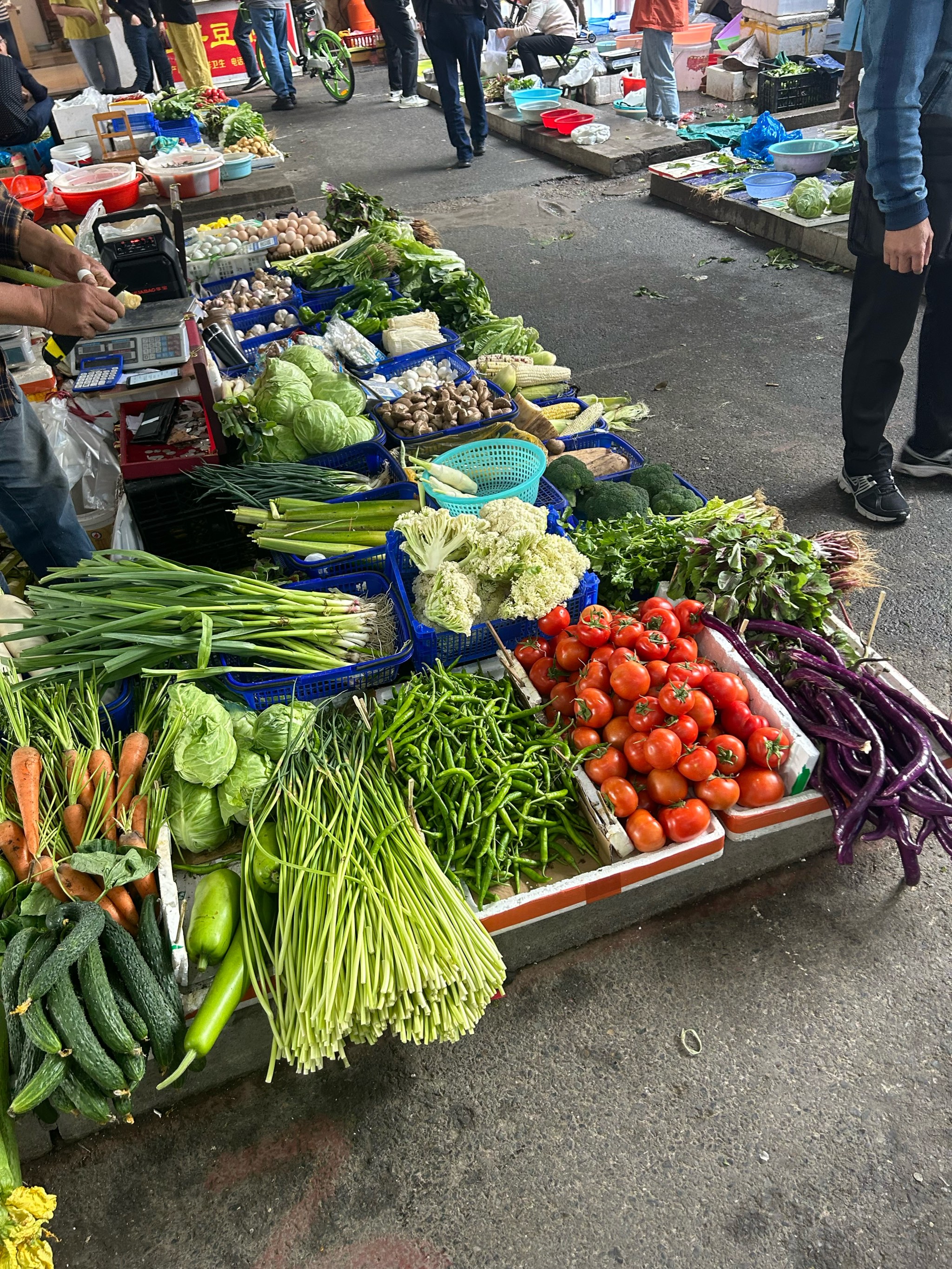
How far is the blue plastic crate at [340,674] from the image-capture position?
265 centimetres

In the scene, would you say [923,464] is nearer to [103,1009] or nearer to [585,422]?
[585,422]

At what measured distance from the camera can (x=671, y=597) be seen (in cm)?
291

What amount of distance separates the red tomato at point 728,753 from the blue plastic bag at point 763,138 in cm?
743

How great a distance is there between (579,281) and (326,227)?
200 centimetres

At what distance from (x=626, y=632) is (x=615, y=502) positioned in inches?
37.8

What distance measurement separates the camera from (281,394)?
12.0ft

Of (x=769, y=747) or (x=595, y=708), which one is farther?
(x=595, y=708)

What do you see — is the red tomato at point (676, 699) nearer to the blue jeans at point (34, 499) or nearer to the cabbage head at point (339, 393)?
the cabbage head at point (339, 393)

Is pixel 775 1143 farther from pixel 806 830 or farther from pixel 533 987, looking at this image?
pixel 806 830

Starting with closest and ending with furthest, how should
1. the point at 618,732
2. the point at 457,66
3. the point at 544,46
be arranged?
the point at 618,732 < the point at 457,66 < the point at 544,46

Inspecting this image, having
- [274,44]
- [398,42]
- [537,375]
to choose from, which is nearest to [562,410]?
[537,375]

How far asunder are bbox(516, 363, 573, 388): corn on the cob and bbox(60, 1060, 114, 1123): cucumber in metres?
3.74

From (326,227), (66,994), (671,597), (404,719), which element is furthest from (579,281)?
(66,994)

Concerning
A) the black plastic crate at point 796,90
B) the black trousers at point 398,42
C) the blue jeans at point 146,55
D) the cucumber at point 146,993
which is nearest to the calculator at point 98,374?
the cucumber at point 146,993
